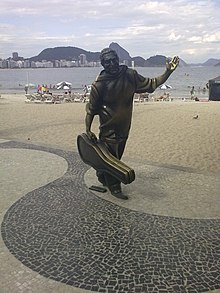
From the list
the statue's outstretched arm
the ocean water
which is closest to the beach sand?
the statue's outstretched arm

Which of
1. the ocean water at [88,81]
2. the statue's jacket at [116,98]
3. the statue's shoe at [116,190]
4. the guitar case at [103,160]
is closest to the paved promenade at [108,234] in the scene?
the statue's shoe at [116,190]

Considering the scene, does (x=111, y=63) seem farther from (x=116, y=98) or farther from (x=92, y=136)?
(x=92, y=136)

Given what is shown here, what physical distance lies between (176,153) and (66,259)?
6170 mm

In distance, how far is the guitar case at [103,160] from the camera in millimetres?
5590

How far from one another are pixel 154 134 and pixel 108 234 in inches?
339

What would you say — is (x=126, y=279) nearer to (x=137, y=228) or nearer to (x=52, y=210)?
(x=137, y=228)

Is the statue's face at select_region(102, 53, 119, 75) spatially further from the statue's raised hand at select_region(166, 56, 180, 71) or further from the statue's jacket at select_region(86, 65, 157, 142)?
the statue's raised hand at select_region(166, 56, 180, 71)

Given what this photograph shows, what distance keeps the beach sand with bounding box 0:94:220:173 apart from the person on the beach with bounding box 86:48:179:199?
2596mm

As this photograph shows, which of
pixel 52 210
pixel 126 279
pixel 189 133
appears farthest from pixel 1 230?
pixel 189 133

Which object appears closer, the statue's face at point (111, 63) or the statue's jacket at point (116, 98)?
the statue's face at point (111, 63)

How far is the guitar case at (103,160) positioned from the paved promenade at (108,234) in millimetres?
486

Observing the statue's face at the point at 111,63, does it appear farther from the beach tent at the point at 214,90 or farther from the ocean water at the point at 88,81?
the ocean water at the point at 88,81

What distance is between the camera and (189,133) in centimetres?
1307

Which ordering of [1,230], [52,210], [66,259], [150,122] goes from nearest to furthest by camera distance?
[66,259] < [1,230] < [52,210] < [150,122]
